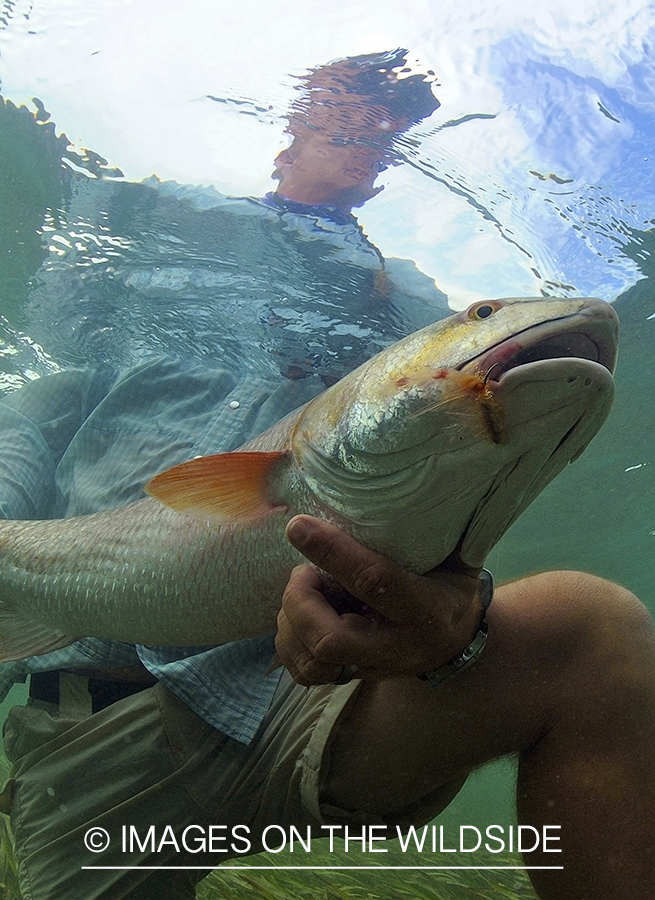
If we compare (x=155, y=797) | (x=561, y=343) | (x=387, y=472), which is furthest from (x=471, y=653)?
(x=155, y=797)

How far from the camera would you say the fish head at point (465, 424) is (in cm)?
142

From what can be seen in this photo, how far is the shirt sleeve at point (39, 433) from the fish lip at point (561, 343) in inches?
111

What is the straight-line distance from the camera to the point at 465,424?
4.92 feet

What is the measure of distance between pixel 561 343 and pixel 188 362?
4.55m

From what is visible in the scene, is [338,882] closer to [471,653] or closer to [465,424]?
[471,653]

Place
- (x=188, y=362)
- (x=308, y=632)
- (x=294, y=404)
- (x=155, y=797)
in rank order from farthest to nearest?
(x=188, y=362), (x=294, y=404), (x=155, y=797), (x=308, y=632)

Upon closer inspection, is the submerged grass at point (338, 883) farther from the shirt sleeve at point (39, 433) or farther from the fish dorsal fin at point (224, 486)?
the fish dorsal fin at point (224, 486)

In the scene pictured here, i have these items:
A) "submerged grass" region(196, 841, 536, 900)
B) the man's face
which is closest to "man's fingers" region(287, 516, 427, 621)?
"submerged grass" region(196, 841, 536, 900)

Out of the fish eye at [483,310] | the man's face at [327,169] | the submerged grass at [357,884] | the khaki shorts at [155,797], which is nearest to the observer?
the fish eye at [483,310]

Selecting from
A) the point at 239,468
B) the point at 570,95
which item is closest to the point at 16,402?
the point at 239,468

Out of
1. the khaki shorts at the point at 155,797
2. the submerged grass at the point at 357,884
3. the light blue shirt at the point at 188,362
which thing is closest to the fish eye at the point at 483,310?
the khaki shorts at the point at 155,797

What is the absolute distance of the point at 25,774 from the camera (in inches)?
111

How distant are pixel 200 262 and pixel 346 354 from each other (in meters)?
2.10

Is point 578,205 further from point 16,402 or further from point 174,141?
point 16,402
